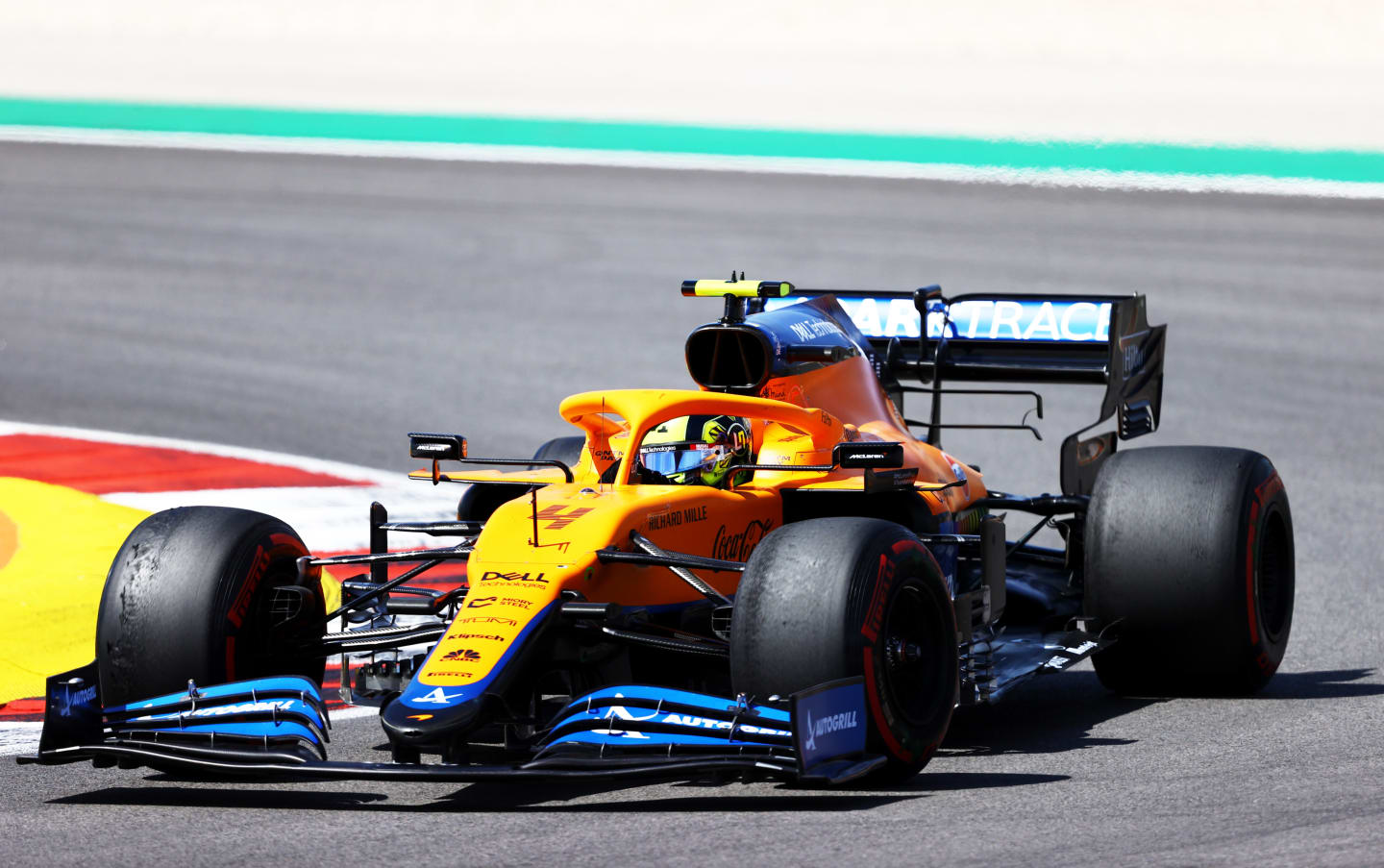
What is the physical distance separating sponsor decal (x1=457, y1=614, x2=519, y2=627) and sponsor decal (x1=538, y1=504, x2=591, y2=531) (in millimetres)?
539

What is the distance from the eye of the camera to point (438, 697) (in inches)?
257

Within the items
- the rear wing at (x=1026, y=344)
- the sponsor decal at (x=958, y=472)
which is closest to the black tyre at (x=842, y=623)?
the sponsor decal at (x=958, y=472)

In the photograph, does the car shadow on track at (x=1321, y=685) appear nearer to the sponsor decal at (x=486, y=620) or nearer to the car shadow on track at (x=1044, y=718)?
the car shadow on track at (x=1044, y=718)

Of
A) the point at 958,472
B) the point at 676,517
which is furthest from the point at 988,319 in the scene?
the point at 676,517

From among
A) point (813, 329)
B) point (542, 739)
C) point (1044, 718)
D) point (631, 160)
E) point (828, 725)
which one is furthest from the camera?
point (631, 160)

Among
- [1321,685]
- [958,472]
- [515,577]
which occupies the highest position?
[958,472]

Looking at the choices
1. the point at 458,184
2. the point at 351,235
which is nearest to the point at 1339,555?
the point at 351,235

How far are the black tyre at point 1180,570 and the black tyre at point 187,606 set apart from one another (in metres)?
3.44

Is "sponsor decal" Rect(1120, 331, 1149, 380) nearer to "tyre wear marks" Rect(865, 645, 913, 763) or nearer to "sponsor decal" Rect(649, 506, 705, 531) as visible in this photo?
"sponsor decal" Rect(649, 506, 705, 531)

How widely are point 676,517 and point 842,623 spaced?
115 centimetres

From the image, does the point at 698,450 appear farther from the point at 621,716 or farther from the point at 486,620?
the point at 621,716

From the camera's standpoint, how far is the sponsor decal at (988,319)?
34.4ft

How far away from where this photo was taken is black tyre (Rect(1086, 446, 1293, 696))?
27.9ft

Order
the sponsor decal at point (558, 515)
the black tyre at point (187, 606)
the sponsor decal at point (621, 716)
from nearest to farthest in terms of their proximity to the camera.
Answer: the sponsor decal at point (621, 716) < the black tyre at point (187, 606) < the sponsor decal at point (558, 515)
